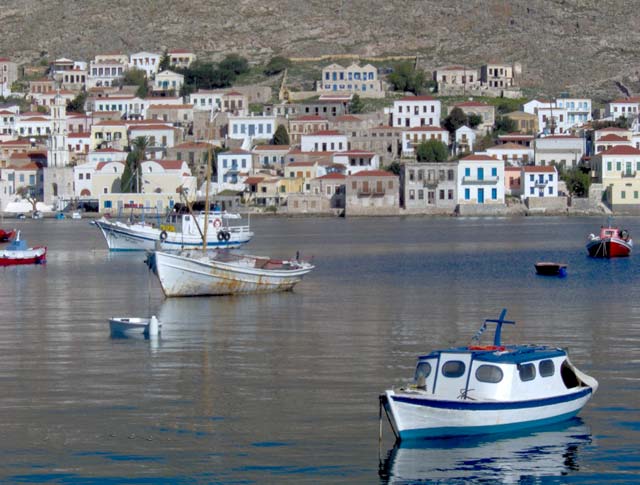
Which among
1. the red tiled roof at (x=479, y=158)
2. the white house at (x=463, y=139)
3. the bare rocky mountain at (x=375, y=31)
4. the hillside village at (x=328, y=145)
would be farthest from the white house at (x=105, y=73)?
the red tiled roof at (x=479, y=158)

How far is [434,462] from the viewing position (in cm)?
1930

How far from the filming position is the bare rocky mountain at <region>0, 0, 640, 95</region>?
14684cm

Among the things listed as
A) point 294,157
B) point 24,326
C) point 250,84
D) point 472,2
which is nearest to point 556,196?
point 294,157

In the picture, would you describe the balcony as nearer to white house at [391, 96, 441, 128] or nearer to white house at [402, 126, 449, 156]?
white house at [402, 126, 449, 156]

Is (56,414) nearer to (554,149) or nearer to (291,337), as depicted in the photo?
(291,337)

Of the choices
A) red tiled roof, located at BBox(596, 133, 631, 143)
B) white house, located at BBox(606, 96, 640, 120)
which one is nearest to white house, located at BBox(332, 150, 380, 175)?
red tiled roof, located at BBox(596, 133, 631, 143)

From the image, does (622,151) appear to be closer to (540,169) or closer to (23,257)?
(540,169)

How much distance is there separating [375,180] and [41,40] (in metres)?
71.9

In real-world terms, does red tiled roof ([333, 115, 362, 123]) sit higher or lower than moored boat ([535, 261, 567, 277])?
higher

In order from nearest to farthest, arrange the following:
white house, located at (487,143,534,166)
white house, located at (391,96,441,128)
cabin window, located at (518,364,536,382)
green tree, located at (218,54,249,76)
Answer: cabin window, located at (518,364,536,382) < white house, located at (487,143,534,166) < white house, located at (391,96,441,128) < green tree, located at (218,54,249,76)

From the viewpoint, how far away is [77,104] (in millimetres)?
132875

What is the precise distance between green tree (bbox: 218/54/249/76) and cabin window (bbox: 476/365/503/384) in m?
122

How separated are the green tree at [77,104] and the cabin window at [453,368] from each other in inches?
4525

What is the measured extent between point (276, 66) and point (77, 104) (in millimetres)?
20557
